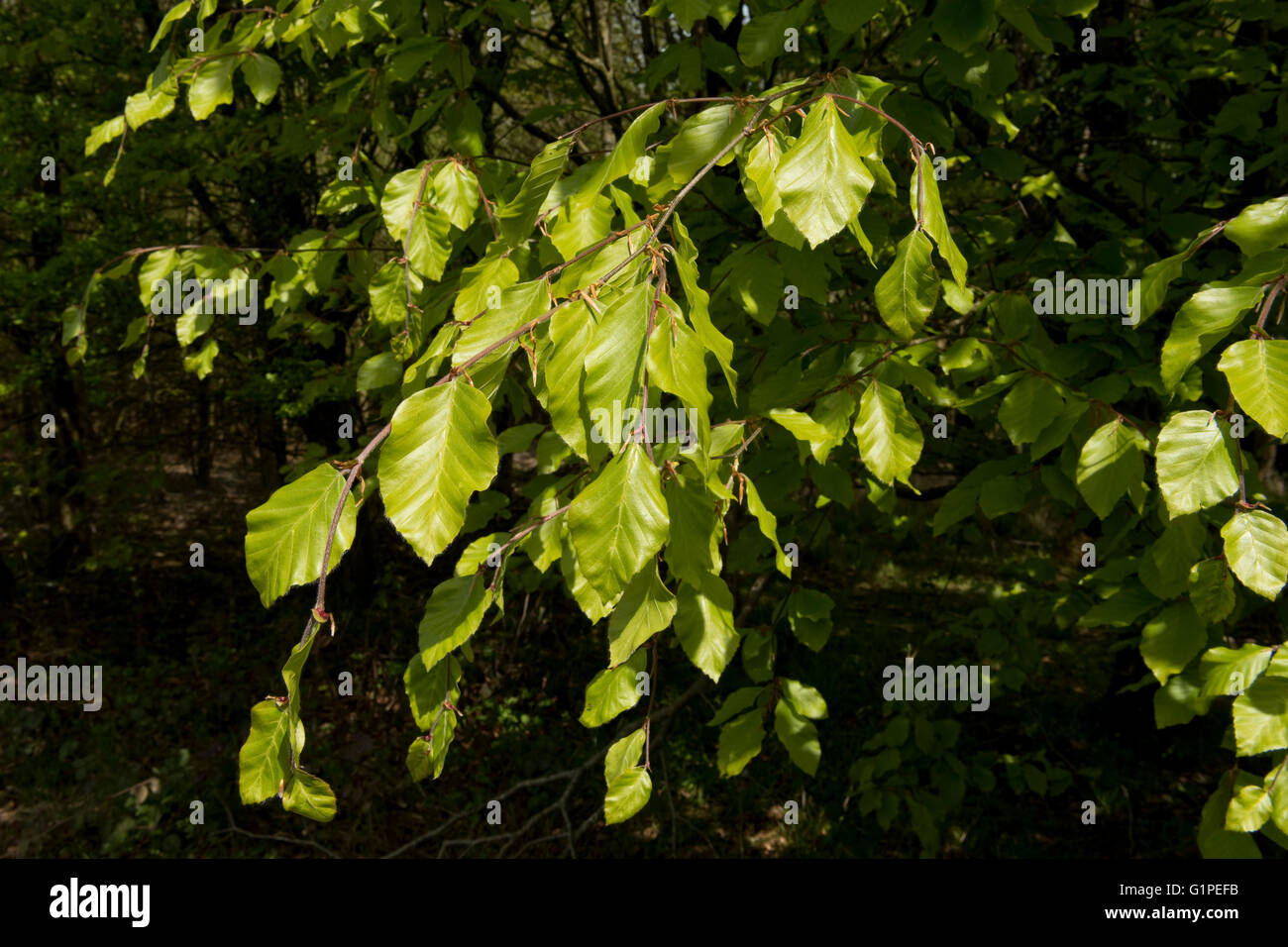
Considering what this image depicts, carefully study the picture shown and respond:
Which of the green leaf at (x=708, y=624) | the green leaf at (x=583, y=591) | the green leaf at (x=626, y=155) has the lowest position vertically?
the green leaf at (x=708, y=624)

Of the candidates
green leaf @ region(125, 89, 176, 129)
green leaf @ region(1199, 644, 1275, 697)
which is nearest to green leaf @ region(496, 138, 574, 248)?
green leaf @ region(125, 89, 176, 129)

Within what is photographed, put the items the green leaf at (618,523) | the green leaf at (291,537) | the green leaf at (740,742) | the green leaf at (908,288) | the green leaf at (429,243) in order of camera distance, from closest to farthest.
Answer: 1. the green leaf at (618,523)
2. the green leaf at (291,537)
3. the green leaf at (908,288)
4. the green leaf at (429,243)
5. the green leaf at (740,742)

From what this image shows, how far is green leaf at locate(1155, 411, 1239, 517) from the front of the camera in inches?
51.9

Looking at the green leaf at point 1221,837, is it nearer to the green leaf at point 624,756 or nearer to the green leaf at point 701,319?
the green leaf at point 624,756

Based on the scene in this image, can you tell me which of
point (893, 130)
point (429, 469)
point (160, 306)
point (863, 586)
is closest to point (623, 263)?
point (429, 469)

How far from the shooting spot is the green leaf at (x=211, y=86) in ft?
6.97

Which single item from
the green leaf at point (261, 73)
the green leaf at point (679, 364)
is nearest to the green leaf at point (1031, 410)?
the green leaf at point (679, 364)

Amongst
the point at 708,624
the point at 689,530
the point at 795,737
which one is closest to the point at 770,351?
the point at 795,737

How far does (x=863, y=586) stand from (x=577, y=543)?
8059 millimetres

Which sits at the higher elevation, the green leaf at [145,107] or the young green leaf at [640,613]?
the green leaf at [145,107]

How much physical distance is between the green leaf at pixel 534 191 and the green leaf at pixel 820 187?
0.63m

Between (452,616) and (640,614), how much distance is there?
0.36 m

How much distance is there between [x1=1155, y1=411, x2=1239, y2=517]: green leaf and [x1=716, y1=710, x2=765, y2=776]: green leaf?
3.63 feet

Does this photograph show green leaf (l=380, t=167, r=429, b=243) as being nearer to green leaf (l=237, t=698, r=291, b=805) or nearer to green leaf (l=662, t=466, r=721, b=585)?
green leaf (l=662, t=466, r=721, b=585)
